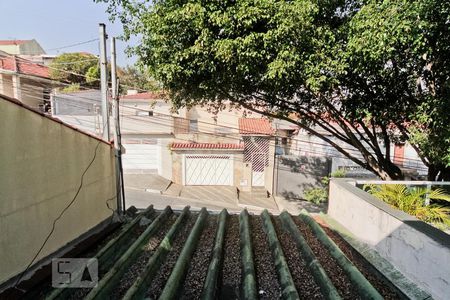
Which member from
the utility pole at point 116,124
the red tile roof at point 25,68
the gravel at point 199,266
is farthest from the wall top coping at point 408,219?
the red tile roof at point 25,68

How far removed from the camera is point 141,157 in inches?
719

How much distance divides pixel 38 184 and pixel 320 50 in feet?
15.6

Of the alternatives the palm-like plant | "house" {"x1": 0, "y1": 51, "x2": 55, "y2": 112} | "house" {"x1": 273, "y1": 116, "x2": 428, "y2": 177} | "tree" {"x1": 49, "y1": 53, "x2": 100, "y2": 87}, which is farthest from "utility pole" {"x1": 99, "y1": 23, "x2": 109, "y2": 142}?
"tree" {"x1": 49, "y1": 53, "x2": 100, "y2": 87}

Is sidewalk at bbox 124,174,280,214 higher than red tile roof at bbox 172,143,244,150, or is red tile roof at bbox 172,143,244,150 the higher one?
red tile roof at bbox 172,143,244,150

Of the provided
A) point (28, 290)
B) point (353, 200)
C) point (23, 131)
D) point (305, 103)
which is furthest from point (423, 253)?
point (305, 103)

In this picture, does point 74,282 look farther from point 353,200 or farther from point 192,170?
point 192,170

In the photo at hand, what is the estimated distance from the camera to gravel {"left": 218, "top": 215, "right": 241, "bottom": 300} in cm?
262

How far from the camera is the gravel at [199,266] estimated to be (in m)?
2.62

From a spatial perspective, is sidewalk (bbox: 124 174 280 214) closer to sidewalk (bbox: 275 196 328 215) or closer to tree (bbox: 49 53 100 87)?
sidewalk (bbox: 275 196 328 215)

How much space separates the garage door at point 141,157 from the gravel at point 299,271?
49.5ft

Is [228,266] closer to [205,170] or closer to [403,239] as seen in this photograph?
[403,239]

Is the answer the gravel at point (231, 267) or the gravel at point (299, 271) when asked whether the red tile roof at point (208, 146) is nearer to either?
the gravel at point (231, 267)

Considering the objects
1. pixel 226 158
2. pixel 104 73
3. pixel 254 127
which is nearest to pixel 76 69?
pixel 226 158

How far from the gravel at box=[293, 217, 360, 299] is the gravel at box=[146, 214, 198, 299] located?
156cm
